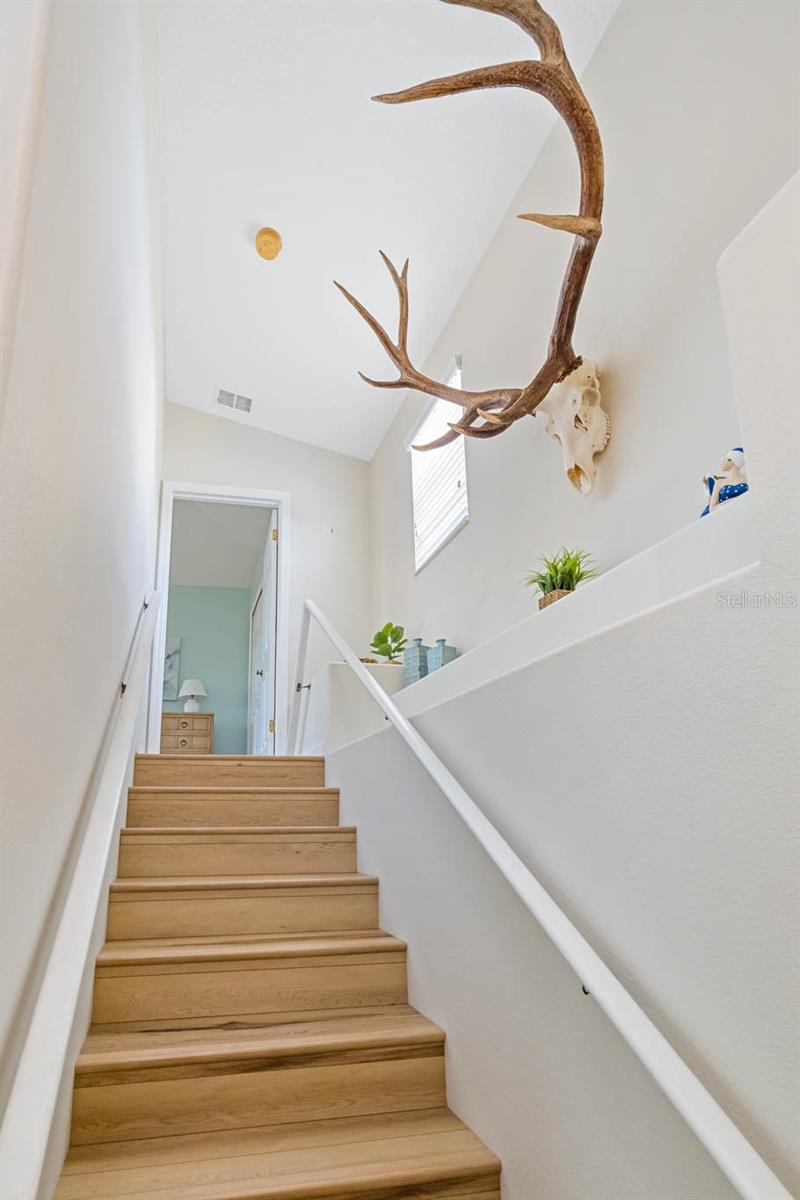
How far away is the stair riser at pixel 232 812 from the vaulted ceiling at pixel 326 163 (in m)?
2.58

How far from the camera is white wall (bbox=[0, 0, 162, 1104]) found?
115 centimetres

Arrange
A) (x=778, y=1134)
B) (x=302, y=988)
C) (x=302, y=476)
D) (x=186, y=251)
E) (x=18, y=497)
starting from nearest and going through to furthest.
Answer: (x=778, y=1134) → (x=18, y=497) → (x=302, y=988) → (x=186, y=251) → (x=302, y=476)

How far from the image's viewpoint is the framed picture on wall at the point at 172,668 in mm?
7848

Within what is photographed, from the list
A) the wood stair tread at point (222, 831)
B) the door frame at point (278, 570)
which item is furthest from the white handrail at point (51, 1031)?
the door frame at point (278, 570)

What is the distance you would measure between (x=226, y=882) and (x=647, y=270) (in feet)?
7.64

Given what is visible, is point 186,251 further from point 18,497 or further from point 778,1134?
point 778,1134

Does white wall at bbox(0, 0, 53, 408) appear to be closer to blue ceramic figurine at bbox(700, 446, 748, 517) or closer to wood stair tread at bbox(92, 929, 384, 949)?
blue ceramic figurine at bbox(700, 446, 748, 517)

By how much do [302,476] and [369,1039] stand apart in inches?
175

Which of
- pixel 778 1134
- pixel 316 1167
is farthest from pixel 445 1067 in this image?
pixel 778 1134

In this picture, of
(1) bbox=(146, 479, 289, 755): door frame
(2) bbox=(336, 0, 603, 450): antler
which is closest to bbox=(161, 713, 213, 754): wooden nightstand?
(1) bbox=(146, 479, 289, 755): door frame

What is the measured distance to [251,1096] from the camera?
1.94 meters

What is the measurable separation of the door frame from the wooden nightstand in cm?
158

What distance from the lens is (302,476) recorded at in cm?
597

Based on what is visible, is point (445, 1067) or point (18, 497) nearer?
point (18, 497)
